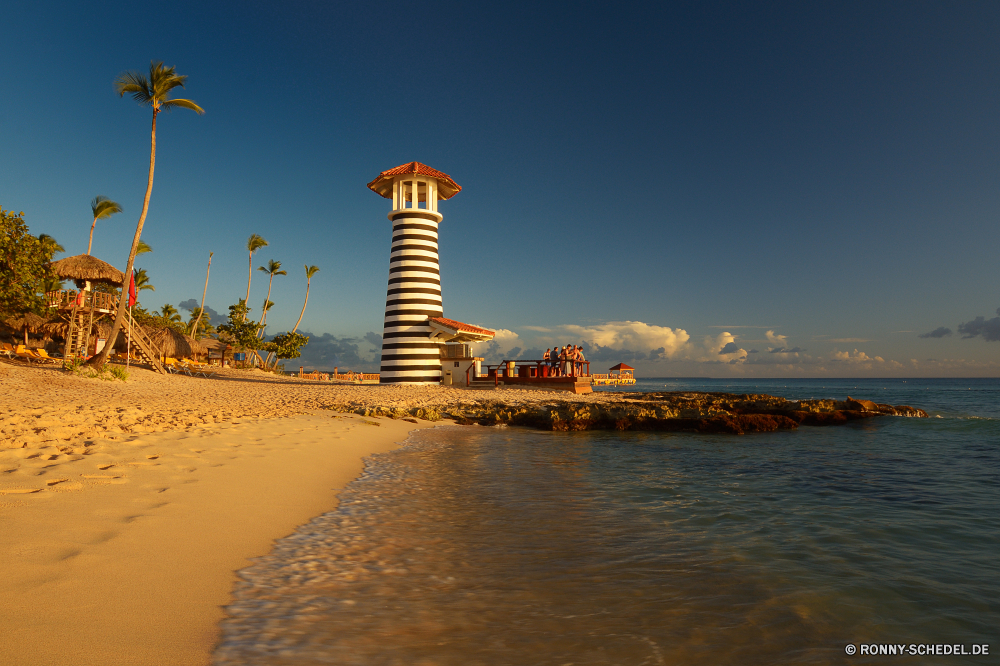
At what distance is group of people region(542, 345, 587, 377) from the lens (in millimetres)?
32438

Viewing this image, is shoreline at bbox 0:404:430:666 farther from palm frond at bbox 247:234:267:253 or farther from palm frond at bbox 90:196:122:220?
palm frond at bbox 247:234:267:253

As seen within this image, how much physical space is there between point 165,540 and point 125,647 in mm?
1602

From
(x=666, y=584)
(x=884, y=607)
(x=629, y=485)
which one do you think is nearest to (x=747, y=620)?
(x=666, y=584)

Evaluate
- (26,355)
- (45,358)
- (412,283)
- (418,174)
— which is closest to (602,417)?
(412,283)

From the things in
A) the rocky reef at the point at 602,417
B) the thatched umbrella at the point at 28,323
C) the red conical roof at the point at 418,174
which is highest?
the red conical roof at the point at 418,174

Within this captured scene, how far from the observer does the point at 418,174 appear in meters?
28.4

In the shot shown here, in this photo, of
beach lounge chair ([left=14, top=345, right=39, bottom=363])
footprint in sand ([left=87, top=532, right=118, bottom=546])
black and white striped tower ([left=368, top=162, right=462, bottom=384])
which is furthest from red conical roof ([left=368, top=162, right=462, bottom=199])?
footprint in sand ([left=87, top=532, right=118, bottom=546])

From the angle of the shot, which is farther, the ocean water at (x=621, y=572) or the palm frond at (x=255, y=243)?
the palm frond at (x=255, y=243)

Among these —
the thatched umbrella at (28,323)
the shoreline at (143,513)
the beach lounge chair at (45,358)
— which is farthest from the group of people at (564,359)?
the thatched umbrella at (28,323)

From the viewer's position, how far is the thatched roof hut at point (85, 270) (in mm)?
28473

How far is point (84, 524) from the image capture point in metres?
3.95

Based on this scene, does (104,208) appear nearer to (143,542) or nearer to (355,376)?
(355,376)

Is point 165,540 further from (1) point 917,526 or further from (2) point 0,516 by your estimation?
(1) point 917,526

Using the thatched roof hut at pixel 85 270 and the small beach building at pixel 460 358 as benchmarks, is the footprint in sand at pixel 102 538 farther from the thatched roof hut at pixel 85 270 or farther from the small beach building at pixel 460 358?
the thatched roof hut at pixel 85 270
